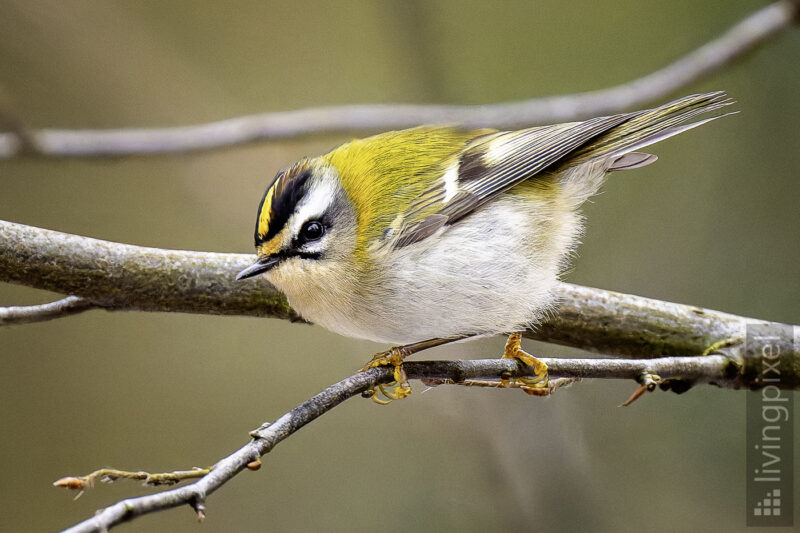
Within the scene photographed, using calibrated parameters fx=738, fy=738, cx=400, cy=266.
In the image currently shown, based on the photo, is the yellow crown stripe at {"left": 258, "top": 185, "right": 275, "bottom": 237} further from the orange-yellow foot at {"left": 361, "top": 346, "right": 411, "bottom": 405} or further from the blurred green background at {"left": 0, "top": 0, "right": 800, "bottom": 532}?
the blurred green background at {"left": 0, "top": 0, "right": 800, "bottom": 532}

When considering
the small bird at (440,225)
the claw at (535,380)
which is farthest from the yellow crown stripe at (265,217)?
the claw at (535,380)

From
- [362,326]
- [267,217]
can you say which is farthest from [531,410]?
[267,217]

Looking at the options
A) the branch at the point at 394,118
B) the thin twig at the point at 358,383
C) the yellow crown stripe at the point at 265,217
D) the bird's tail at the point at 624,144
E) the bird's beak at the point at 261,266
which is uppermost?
the branch at the point at 394,118

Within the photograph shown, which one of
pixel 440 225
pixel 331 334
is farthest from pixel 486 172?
pixel 331 334

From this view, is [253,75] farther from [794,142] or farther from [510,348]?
[794,142]

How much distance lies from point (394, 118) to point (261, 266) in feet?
2.35

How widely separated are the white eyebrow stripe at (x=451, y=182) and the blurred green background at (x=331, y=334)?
0.52 metres

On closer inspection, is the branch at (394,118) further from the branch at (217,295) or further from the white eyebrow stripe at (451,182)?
the branch at (217,295)

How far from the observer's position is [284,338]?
7.93 feet

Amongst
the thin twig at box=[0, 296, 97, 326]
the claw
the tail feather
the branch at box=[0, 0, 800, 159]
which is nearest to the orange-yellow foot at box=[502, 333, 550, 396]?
the claw

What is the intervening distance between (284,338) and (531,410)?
0.83 meters

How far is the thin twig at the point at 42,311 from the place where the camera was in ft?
4.07

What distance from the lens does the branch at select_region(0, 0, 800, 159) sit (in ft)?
5.52

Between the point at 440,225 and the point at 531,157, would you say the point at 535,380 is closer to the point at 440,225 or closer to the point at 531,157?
the point at 440,225
